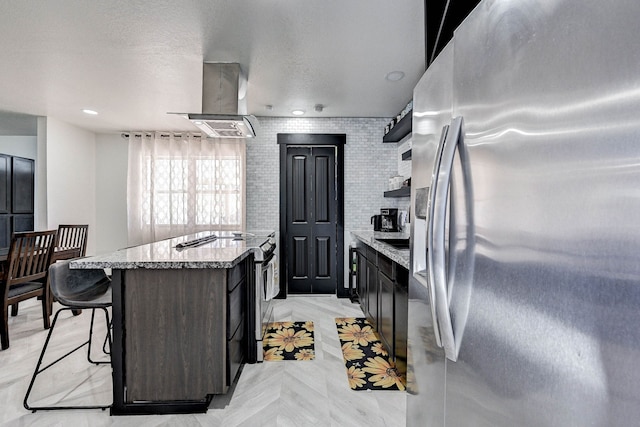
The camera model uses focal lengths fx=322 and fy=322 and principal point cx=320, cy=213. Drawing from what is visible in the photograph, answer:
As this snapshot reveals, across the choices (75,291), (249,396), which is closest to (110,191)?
(75,291)

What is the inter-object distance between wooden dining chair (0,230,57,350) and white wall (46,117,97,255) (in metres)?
1.67

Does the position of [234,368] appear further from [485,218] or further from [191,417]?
[485,218]

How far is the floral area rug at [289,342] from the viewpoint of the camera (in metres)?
2.69

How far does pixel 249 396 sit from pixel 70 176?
4716 mm

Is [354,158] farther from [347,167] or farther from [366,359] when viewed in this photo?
[366,359]

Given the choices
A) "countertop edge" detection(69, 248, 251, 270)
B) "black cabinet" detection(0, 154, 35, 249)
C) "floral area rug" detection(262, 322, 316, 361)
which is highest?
"black cabinet" detection(0, 154, 35, 249)

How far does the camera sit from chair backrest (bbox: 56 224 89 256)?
3.96 metres

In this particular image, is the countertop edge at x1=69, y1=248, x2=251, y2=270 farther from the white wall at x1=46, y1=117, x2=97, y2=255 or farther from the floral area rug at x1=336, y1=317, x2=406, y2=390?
the white wall at x1=46, y1=117, x2=97, y2=255

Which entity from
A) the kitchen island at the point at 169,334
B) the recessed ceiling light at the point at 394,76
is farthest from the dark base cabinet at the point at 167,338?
the recessed ceiling light at the point at 394,76

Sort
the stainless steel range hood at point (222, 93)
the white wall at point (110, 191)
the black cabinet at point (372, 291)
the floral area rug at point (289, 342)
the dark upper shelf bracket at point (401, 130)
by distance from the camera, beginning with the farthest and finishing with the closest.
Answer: the white wall at point (110, 191), the dark upper shelf bracket at point (401, 130), the black cabinet at point (372, 291), the stainless steel range hood at point (222, 93), the floral area rug at point (289, 342)

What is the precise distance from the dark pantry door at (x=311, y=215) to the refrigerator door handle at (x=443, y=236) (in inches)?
151

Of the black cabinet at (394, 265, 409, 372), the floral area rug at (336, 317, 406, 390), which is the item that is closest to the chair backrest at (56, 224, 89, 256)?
the floral area rug at (336, 317, 406, 390)

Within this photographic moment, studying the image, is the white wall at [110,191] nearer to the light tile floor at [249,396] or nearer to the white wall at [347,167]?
the white wall at [347,167]

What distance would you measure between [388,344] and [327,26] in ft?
7.98
